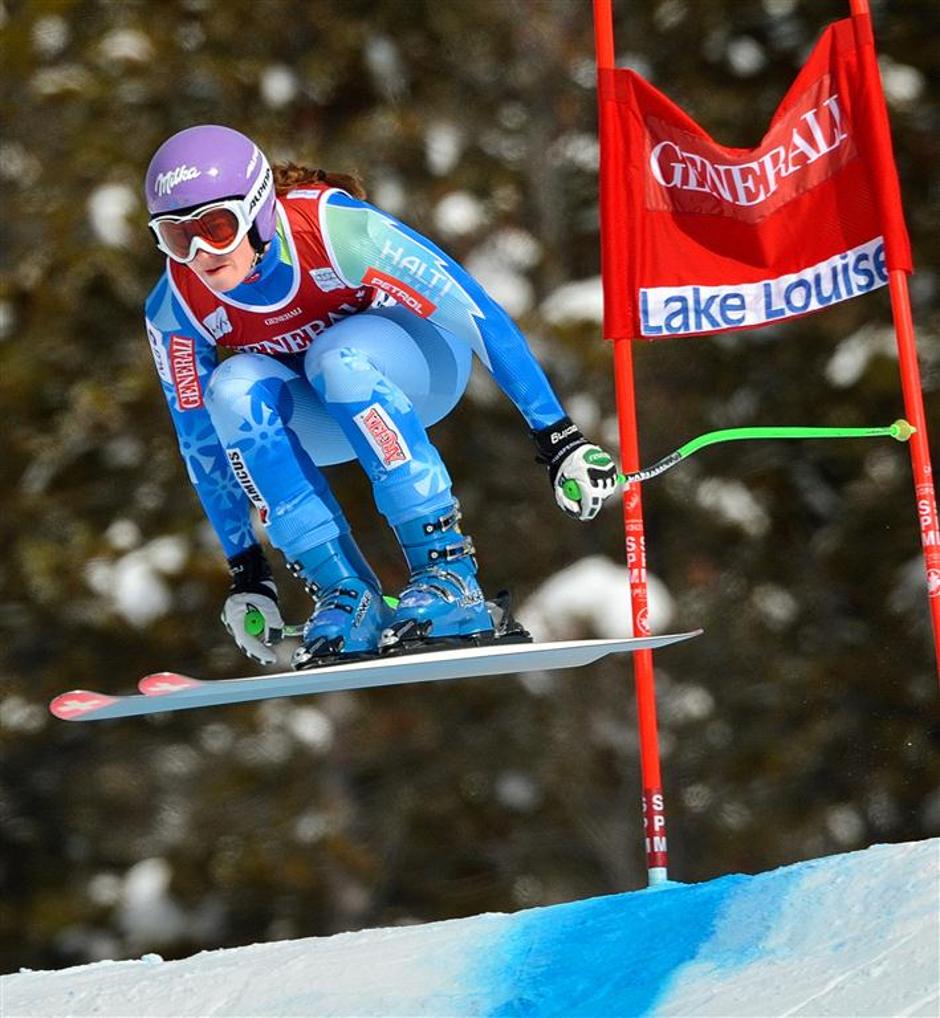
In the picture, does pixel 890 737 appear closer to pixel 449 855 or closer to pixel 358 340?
pixel 449 855

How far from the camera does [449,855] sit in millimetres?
11891

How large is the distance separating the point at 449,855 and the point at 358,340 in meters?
7.73

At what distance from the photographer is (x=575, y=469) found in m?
4.64

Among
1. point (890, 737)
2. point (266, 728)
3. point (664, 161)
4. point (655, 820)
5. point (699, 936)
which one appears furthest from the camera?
point (266, 728)

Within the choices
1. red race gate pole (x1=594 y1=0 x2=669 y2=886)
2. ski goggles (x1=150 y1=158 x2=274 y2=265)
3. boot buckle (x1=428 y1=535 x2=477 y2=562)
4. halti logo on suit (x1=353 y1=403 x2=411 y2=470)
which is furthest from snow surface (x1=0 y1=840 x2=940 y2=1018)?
ski goggles (x1=150 y1=158 x2=274 y2=265)

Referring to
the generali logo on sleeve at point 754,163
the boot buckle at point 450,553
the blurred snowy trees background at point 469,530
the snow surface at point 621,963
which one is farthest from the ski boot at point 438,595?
the blurred snowy trees background at point 469,530

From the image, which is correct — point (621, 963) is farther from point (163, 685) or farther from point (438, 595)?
point (163, 685)

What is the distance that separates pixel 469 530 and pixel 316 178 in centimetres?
717

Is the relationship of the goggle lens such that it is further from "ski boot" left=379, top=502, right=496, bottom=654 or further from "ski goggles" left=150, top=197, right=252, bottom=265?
"ski boot" left=379, top=502, right=496, bottom=654

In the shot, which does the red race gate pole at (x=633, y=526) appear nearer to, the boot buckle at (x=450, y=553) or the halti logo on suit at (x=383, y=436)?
the boot buckle at (x=450, y=553)

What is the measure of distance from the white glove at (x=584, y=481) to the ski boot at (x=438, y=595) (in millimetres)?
262

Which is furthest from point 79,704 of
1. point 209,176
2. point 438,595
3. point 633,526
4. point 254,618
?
point 633,526

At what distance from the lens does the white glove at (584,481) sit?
15.1 feet

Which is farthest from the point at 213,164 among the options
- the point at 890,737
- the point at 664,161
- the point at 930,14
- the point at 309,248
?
the point at 930,14
